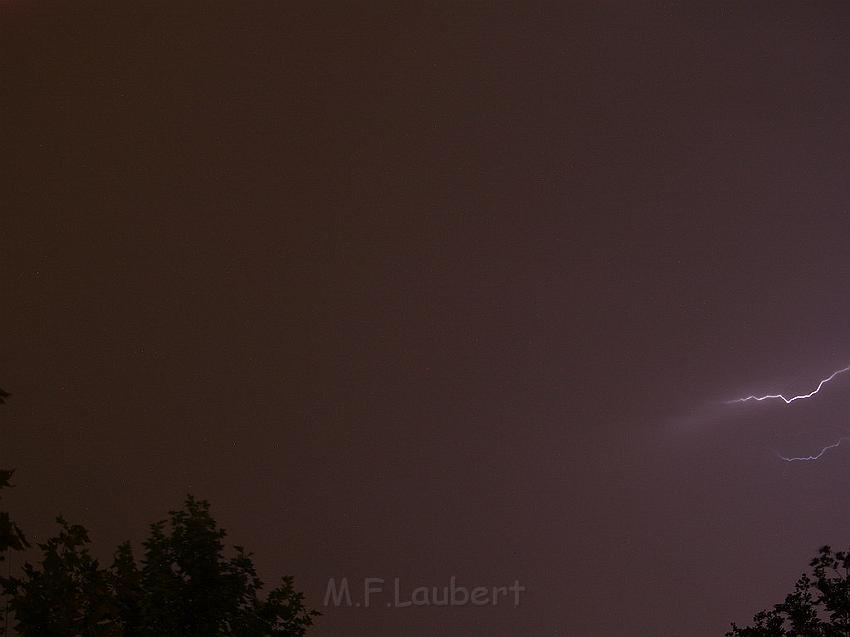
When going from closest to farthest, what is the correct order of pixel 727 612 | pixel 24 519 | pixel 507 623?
pixel 24 519
pixel 507 623
pixel 727 612

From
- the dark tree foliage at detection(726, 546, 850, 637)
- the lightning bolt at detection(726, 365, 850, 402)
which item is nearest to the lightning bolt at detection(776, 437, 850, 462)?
the lightning bolt at detection(726, 365, 850, 402)

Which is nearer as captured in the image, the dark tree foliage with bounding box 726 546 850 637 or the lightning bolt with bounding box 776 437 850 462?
the dark tree foliage with bounding box 726 546 850 637

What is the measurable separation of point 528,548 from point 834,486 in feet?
14.5

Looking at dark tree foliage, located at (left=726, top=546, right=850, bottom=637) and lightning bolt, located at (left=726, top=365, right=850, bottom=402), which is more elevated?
lightning bolt, located at (left=726, top=365, right=850, bottom=402)

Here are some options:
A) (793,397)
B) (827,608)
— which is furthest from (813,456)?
(827,608)

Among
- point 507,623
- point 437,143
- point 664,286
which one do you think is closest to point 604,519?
point 507,623

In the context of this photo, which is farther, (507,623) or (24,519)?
(507,623)

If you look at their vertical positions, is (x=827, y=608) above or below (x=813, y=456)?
below

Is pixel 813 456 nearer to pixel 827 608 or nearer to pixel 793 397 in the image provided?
pixel 793 397

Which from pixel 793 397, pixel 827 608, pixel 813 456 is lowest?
pixel 827 608

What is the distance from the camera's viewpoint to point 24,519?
31.7 feet

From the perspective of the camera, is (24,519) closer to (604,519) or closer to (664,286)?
(604,519)

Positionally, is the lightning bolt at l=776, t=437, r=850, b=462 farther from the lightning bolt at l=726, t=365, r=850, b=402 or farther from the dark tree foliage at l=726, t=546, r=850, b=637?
the dark tree foliage at l=726, t=546, r=850, b=637

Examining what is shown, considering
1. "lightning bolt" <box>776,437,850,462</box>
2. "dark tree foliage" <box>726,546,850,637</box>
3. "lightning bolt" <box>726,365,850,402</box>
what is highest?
"lightning bolt" <box>726,365,850,402</box>
